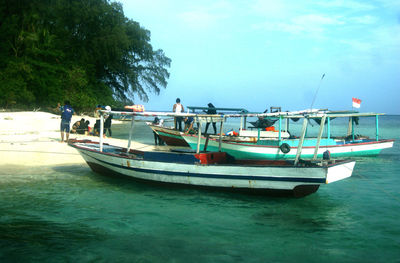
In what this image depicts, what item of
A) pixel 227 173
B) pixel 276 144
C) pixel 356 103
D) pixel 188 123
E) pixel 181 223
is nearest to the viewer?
pixel 181 223

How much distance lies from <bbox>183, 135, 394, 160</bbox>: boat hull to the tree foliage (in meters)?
22.3

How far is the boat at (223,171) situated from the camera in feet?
29.1

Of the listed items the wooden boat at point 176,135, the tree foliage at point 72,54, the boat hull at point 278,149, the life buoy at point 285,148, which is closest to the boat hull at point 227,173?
the boat hull at point 278,149

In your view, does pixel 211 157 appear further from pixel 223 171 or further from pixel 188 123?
pixel 188 123

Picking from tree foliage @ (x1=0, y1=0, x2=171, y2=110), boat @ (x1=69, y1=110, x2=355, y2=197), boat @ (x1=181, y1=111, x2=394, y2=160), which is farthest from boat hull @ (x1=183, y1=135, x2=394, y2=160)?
tree foliage @ (x1=0, y1=0, x2=171, y2=110)

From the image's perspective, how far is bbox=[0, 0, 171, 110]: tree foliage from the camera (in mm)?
34938

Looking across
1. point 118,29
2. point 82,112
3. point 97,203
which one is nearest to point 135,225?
point 97,203

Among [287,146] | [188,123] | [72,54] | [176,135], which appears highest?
[72,54]

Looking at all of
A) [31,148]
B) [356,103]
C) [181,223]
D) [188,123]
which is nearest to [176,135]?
[188,123]

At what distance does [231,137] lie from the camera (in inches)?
723

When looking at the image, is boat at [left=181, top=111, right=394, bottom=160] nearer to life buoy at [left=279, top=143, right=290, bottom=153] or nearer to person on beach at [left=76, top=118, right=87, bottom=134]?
life buoy at [left=279, top=143, right=290, bottom=153]

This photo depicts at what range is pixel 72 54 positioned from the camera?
43.1 metres

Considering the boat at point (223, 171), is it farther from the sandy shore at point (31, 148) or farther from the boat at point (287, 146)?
the boat at point (287, 146)

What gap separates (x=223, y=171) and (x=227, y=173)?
0.39 ft
